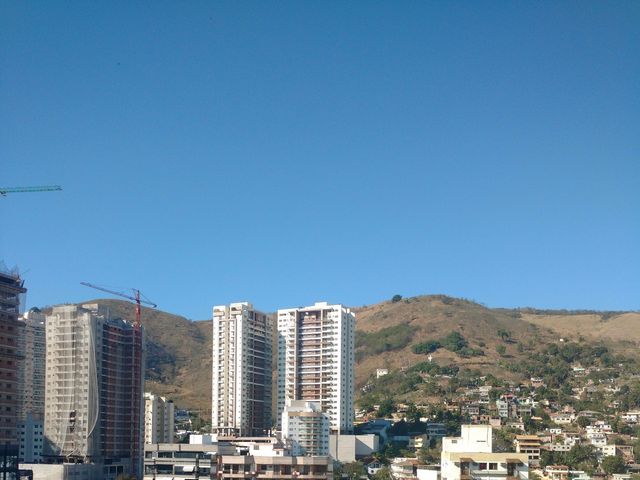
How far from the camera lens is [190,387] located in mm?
35188

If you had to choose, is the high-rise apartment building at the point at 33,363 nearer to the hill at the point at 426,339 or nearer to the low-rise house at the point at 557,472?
the hill at the point at 426,339

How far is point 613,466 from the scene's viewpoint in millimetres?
18312

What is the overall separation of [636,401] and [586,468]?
299 inches

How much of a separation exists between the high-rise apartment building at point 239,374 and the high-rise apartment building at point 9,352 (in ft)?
23.9

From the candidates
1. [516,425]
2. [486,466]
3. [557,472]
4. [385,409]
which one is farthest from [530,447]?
[486,466]

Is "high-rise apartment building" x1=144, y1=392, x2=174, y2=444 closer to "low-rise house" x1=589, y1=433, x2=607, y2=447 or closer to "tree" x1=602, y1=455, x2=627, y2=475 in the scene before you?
"low-rise house" x1=589, y1=433, x2=607, y2=447

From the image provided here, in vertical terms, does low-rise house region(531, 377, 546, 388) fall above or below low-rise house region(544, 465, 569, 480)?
above

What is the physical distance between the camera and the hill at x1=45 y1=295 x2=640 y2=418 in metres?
32.8

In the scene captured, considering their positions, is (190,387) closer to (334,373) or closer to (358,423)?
(358,423)

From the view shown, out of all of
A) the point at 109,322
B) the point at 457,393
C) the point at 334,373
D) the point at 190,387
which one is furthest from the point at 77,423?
the point at 190,387

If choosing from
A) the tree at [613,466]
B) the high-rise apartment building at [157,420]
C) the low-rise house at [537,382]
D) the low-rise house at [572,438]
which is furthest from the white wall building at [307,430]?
the low-rise house at [537,382]

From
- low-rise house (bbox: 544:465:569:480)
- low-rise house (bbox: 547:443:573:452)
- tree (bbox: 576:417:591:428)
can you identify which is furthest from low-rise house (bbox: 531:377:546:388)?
low-rise house (bbox: 544:465:569:480)

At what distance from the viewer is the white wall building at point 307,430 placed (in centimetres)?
1933

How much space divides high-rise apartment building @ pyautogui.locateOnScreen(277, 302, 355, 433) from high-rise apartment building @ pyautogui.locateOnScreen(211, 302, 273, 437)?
51 cm
